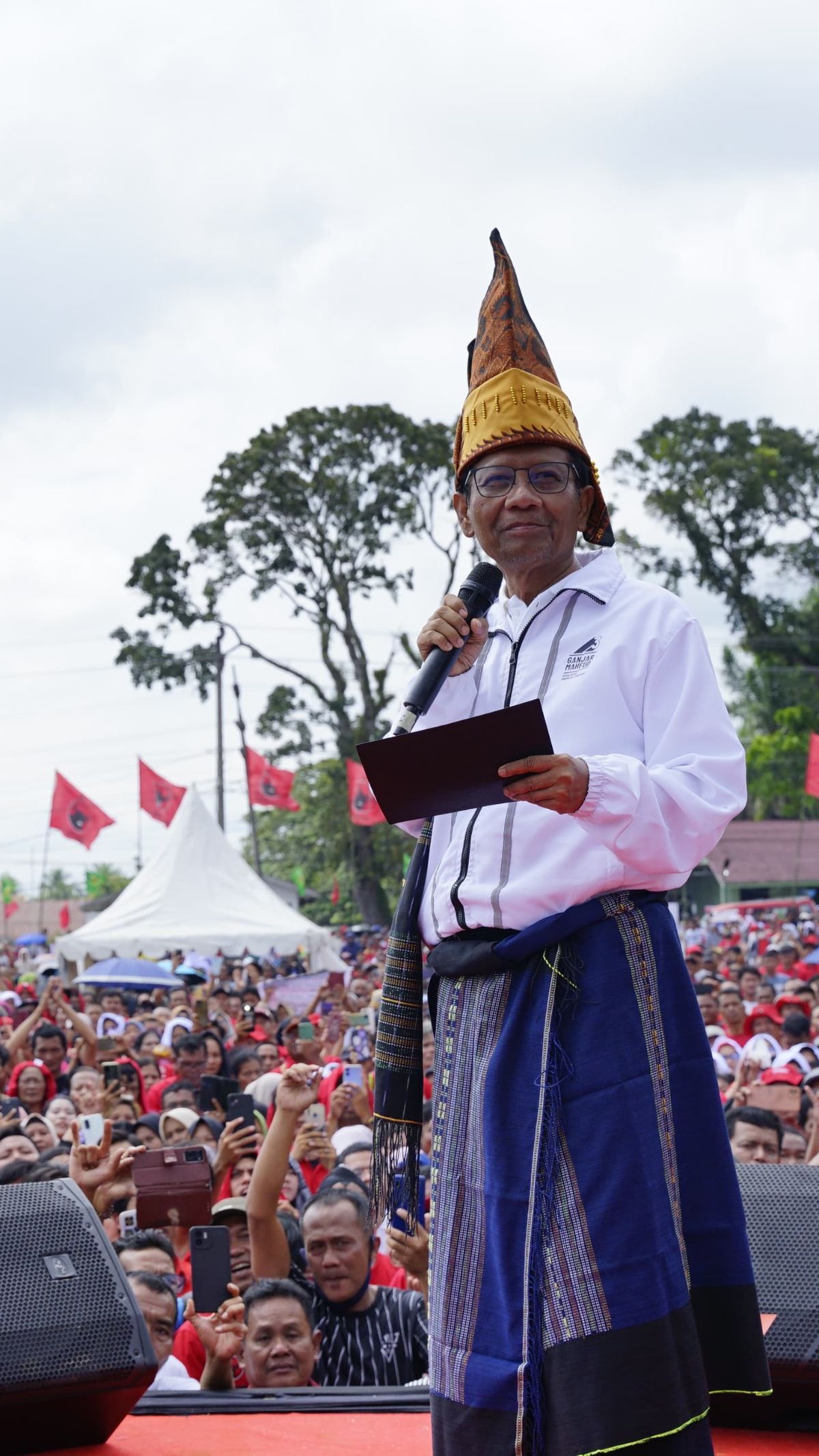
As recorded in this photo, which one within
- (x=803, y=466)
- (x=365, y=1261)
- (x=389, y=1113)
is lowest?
(x=365, y=1261)

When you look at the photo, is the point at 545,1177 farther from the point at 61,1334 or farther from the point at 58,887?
the point at 58,887

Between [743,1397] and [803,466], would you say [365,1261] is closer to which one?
[743,1397]

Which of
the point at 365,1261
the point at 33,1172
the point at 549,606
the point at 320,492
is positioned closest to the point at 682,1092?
the point at 549,606

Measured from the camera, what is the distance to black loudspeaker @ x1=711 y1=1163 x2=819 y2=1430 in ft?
9.87

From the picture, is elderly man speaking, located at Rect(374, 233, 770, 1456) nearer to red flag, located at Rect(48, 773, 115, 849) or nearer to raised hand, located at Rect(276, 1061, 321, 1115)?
raised hand, located at Rect(276, 1061, 321, 1115)

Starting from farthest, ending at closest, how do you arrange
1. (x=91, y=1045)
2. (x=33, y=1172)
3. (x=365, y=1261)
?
(x=91, y=1045)
(x=33, y=1172)
(x=365, y=1261)

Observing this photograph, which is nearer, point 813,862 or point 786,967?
point 786,967

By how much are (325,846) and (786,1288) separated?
3995 centimetres

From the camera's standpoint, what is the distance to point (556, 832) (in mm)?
2170

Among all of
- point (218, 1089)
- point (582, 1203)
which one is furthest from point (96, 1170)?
point (582, 1203)

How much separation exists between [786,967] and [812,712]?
25.0m

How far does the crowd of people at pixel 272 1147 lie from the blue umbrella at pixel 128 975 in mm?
3458

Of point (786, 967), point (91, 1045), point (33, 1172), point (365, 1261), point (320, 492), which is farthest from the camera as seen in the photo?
point (320, 492)

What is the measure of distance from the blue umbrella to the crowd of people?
136 inches
